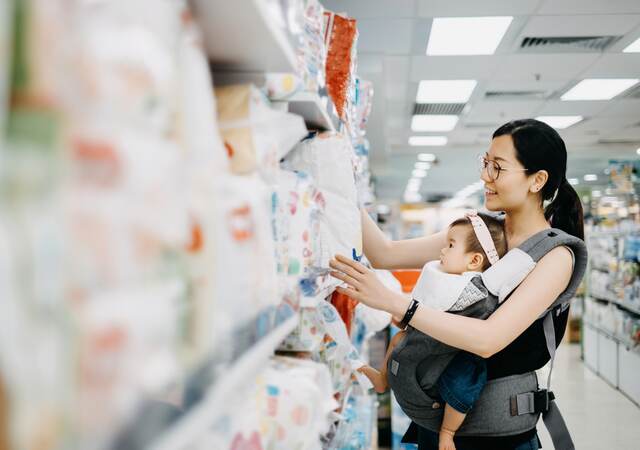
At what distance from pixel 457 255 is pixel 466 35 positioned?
3336 mm

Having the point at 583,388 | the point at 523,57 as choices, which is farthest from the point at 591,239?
the point at 523,57

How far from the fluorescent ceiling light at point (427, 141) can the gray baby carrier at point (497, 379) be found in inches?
307

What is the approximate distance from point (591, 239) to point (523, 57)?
3.80 meters

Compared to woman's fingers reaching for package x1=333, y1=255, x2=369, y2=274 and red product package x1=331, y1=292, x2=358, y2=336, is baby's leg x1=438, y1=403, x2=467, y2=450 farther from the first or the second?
woman's fingers reaching for package x1=333, y1=255, x2=369, y2=274

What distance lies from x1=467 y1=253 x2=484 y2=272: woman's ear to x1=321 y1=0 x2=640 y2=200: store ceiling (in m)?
2.50

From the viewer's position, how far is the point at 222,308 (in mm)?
643

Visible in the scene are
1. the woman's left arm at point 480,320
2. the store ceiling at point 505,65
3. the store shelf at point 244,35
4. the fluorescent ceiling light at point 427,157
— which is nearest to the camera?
the store shelf at point 244,35

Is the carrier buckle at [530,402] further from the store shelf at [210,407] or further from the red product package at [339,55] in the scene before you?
the store shelf at [210,407]

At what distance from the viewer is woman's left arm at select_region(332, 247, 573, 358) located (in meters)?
1.54

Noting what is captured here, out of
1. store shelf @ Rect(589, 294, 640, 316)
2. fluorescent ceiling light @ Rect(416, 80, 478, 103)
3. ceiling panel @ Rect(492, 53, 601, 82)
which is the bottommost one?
store shelf @ Rect(589, 294, 640, 316)

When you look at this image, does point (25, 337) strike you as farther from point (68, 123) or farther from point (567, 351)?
point (567, 351)

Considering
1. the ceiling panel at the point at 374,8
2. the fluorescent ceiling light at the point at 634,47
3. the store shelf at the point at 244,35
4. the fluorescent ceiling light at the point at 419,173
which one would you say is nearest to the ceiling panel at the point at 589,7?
the fluorescent ceiling light at the point at 634,47

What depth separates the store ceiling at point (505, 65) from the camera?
Answer: 4160mm

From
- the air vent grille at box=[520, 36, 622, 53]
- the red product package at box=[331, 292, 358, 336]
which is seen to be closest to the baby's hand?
the red product package at box=[331, 292, 358, 336]
